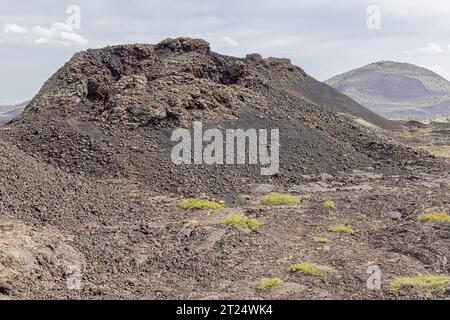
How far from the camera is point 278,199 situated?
952 inches

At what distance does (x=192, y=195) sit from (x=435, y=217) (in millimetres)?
10984

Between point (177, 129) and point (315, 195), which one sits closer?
point (315, 195)

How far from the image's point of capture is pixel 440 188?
1095 inches

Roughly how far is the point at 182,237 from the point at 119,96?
64.4 ft

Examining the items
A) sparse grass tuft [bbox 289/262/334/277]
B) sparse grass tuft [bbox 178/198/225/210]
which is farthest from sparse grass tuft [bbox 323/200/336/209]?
sparse grass tuft [bbox 289/262/334/277]

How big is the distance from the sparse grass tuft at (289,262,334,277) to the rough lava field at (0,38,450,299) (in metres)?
0.06

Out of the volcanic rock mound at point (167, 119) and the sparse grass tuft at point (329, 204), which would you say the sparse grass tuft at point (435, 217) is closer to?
the sparse grass tuft at point (329, 204)

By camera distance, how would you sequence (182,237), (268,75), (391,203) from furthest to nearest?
(268,75) → (391,203) → (182,237)

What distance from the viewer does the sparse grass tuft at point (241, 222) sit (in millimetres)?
19344

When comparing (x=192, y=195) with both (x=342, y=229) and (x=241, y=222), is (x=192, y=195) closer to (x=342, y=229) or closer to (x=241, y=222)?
(x=241, y=222)

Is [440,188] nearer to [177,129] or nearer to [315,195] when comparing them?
[315,195]

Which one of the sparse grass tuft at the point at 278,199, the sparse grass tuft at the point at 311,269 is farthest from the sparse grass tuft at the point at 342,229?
the sparse grass tuft at the point at 311,269
